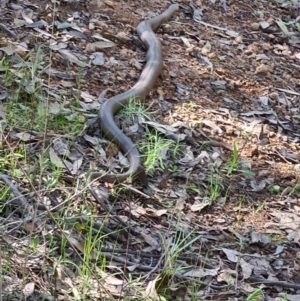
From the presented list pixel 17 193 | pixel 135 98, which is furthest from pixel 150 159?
pixel 17 193

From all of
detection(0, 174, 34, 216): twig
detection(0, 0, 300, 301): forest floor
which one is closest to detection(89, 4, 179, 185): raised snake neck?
detection(0, 0, 300, 301): forest floor

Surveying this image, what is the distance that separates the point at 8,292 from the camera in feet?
8.50

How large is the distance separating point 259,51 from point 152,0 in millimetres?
1040

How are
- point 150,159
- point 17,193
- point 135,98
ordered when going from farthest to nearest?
1. point 135,98
2. point 150,159
3. point 17,193

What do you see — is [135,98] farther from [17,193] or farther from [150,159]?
[17,193]

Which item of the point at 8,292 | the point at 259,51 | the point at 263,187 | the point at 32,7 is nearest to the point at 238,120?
the point at 263,187

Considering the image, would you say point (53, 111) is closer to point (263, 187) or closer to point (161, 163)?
point (161, 163)

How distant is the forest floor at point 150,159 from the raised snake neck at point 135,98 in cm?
5

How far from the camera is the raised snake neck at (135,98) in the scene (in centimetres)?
351

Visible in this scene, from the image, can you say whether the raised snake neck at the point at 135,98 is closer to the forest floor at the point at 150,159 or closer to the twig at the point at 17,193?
the forest floor at the point at 150,159

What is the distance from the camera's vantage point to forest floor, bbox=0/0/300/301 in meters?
2.86

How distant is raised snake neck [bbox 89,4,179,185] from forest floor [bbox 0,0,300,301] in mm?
53

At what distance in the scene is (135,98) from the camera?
4215mm

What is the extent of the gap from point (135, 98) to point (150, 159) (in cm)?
64
